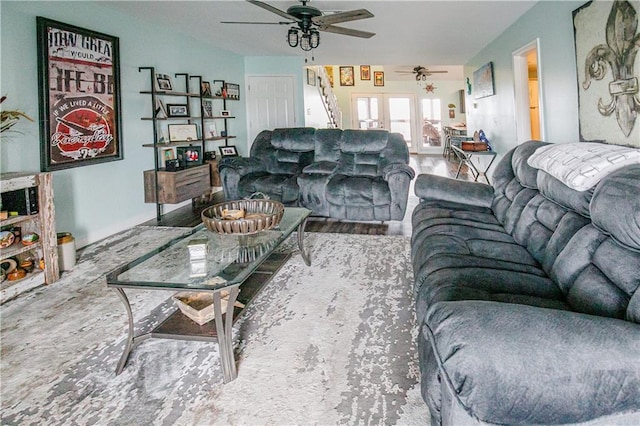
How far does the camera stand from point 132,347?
1868 mm

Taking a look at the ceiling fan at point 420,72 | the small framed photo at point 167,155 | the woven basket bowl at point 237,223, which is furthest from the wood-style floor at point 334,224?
→ the ceiling fan at point 420,72

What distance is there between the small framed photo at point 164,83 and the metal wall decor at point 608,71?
170 inches

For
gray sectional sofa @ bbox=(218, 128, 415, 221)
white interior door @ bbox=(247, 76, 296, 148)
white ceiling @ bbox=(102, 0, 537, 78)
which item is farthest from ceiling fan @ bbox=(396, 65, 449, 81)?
gray sectional sofa @ bbox=(218, 128, 415, 221)

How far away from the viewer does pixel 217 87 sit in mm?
6645

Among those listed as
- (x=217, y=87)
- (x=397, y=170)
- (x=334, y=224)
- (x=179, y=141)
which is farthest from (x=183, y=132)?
(x=397, y=170)

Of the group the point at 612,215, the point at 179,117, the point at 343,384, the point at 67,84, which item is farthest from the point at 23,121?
the point at 612,215

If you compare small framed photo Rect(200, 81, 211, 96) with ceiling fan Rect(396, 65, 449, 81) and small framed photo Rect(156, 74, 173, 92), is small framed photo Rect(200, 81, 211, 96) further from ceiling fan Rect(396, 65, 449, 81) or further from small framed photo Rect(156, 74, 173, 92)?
ceiling fan Rect(396, 65, 449, 81)

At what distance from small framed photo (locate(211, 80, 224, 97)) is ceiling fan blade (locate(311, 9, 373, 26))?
3.13 meters

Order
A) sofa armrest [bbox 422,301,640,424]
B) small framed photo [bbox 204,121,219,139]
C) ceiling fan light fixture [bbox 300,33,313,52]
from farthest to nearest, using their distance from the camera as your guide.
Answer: small framed photo [bbox 204,121,219,139] → ceiling fan light fixture [bbox 300,33,313,52] → sofa armrest [bbox 422,301,640,424]

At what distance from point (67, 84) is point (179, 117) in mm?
1702

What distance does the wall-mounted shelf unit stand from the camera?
4.75 metres

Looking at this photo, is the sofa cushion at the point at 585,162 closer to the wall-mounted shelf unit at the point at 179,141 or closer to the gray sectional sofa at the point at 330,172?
the gray sectional sofa at the point at 330,172

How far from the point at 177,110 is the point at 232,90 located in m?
1.88

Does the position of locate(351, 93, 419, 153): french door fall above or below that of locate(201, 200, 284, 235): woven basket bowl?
above
